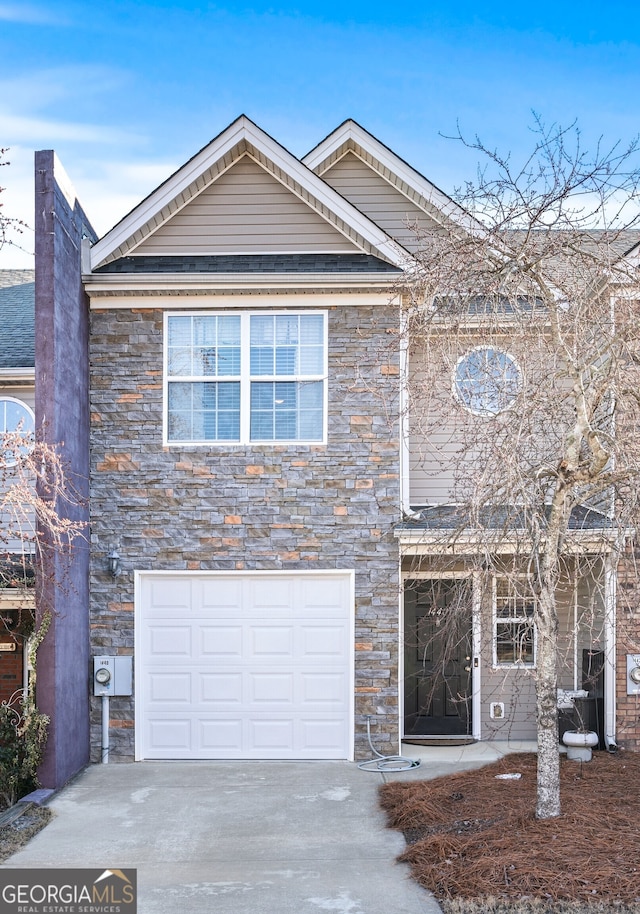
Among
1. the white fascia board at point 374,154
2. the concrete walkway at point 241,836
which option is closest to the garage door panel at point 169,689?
the concrete walkway at point 241,836

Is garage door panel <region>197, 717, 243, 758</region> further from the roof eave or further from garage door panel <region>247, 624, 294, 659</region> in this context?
A: the roof eave

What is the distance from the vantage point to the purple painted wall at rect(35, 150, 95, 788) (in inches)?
340

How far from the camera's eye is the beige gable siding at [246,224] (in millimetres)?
10266

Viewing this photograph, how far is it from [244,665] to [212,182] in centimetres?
578

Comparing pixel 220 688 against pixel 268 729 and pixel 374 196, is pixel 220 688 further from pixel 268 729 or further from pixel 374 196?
pixel 374 196

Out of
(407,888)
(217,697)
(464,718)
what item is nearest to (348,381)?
(217,697)

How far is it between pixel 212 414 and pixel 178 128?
21.2ft

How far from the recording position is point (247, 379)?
33.0 feet

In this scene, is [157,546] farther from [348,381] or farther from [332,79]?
[332,79]

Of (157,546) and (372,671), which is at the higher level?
(157,546)

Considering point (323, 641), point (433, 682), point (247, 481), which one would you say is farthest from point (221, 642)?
point (433, 682)

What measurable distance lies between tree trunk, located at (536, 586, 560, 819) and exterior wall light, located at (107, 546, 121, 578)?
5.09 meters

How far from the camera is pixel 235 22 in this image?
41.7 feet

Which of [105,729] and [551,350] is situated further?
[105,729]
